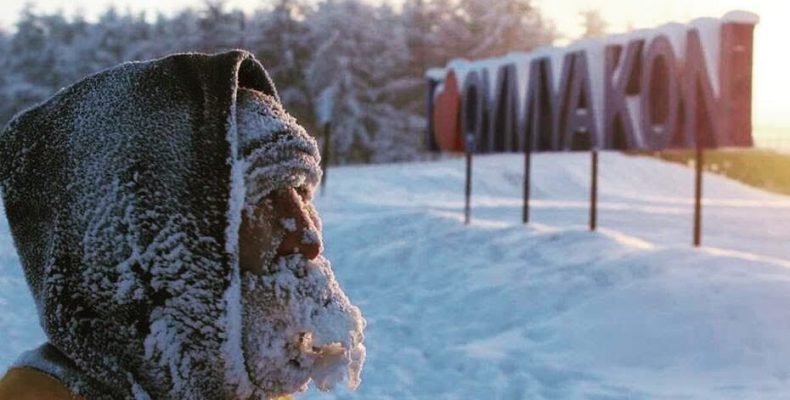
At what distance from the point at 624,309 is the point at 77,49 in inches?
1489

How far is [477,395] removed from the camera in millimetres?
5223

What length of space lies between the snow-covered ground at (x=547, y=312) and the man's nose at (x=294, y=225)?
3.60 meters

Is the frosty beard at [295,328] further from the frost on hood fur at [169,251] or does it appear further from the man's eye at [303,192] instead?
the man's eye at [303,192]

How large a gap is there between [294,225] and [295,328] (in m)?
0.18

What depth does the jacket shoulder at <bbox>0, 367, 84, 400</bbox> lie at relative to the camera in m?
1.52

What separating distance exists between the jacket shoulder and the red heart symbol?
42.3 feet

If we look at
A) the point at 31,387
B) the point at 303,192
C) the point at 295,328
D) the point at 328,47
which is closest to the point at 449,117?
the point at 303,192

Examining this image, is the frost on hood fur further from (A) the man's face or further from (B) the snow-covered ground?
(B) the snow-covered ground

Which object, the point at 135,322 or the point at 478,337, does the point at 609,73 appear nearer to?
the point at 478,337

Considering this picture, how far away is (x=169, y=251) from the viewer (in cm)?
158

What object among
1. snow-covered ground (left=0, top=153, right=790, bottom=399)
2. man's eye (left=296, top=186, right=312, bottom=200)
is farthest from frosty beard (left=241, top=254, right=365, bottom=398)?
snow-covered ground (left=0, top=153, right=790, bottom=399)

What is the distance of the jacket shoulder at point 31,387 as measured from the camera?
1.52m

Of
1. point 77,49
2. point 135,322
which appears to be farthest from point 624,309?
point 77,49

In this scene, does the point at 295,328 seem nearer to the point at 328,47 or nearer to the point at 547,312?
the point at 547,312
